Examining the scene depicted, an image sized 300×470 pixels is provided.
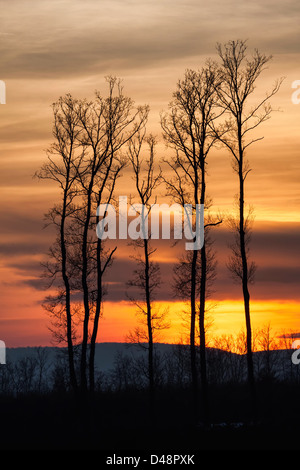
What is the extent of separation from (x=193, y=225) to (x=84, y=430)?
13.6 metres

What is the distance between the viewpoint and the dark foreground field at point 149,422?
1494 inches

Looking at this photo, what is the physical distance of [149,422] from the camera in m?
46.4

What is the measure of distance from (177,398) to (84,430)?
11726 mm

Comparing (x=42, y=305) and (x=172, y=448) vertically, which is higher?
(x=42, y=305)

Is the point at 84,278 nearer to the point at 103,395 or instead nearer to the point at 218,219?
the point at 218,219

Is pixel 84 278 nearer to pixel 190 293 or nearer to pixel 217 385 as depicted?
pixel 190 293

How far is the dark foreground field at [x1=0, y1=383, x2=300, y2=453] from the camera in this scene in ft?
124

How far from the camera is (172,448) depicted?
36.5m

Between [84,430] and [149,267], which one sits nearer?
[84,430]
